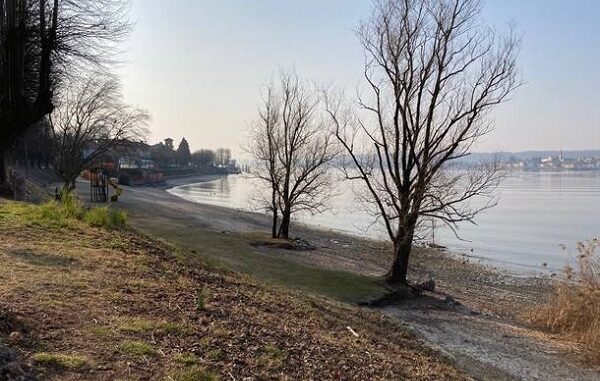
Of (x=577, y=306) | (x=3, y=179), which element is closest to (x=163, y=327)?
(x=577, y=306)

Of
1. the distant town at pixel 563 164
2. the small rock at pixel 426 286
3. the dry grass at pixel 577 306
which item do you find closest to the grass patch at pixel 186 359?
the dry grass at pixel 577 306

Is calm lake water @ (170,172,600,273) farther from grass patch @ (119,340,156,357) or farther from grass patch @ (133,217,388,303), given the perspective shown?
grass patch @ (119,340,156,357)

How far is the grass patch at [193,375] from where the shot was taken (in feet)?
14.4

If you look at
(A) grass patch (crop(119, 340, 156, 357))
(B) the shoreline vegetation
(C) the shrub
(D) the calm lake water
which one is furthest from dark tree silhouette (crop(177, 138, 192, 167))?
(A) grass patch (crop(119, 340, 156, 357))

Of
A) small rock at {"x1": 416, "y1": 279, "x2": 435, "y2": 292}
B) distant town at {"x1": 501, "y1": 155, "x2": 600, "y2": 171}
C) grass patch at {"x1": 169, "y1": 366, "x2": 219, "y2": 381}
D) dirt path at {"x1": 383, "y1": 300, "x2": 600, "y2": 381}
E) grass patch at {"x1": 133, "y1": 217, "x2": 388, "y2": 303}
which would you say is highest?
distant town at {"x1": 501, "y1": 155, "x2": 600, "y2": 171}

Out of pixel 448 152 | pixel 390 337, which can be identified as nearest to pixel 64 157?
pixel 448 152

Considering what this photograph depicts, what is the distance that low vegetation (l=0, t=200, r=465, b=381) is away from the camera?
4.59 metres

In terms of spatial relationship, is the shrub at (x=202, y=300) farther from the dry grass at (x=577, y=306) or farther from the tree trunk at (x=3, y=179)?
the tree trunk at (x=3, y=179)

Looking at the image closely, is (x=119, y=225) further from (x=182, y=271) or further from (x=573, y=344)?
(x=573, y=344)

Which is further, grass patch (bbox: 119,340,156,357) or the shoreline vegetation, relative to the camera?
the shoreline vegetation

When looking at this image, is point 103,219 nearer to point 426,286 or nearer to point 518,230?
point 426,286

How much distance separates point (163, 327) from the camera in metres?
5.52

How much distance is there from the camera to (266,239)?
83.9 ft

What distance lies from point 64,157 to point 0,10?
23.8m
